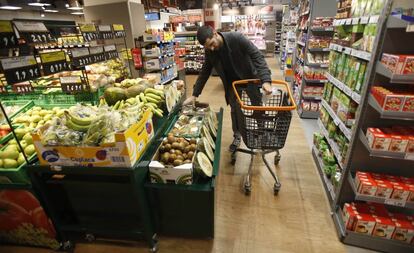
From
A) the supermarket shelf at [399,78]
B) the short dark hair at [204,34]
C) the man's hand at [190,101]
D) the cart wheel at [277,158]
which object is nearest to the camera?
the supermarket shelf at [399,78]

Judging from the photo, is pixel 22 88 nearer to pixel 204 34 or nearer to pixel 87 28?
pixel 87 28

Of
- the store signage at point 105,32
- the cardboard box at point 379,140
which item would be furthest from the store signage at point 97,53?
the cardboard box at point 379,140

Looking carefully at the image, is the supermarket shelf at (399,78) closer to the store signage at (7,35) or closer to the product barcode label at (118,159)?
the product barcode label at (118,159)

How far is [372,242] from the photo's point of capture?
73.5 inches

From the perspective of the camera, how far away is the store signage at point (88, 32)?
238 centimetres

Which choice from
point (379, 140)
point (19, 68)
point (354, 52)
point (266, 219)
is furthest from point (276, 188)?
point (19, 68)

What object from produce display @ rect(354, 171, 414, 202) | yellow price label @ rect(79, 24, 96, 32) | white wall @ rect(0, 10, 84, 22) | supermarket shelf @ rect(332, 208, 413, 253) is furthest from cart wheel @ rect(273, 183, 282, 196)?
white wall @ rect(0, 10, 84, 22)

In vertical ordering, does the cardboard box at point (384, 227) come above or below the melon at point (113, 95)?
below

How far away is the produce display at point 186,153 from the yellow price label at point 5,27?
128 centimetres

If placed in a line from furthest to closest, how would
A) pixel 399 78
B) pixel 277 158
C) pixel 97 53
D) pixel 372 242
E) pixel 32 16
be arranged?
pixel 32 16
pixel 277 158
pixel 97 53
pixel 372 242
pixel 399 78

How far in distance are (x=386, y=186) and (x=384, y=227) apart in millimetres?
355

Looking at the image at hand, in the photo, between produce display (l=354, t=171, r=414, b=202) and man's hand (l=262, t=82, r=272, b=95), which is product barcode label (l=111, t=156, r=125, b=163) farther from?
produce display (l=354, t=171, r=414, b=202)

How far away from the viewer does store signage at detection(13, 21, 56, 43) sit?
155 centimetres

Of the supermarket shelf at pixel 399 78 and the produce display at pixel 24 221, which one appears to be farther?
the produce display at pixel 24 221
